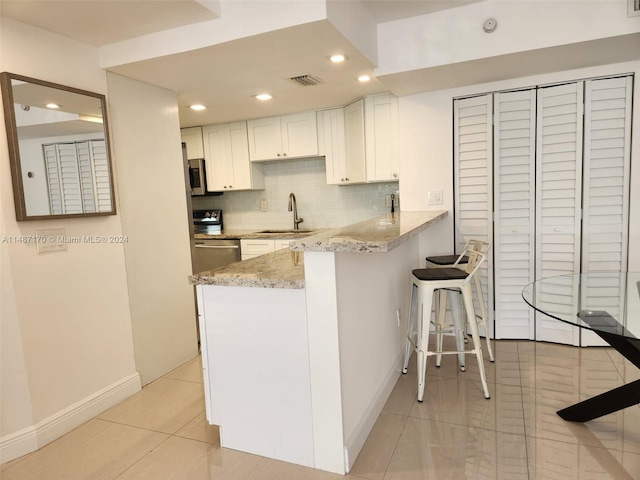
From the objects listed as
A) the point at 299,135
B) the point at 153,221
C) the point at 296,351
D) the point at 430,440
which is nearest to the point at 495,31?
the point at 299,135

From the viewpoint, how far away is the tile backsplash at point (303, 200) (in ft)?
14.2

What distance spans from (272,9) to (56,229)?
65.9 inches

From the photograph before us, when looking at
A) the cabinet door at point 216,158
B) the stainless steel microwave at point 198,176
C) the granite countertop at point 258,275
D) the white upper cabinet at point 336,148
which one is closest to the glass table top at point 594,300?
the granite countertop at point 258,275

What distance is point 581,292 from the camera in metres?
1.99

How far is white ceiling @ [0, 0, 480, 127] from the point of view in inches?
79.4

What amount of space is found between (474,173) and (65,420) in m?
3.25

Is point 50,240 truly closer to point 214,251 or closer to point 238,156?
point 214,251

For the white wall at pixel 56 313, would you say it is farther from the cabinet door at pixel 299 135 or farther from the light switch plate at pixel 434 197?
the light switch plate at pixel 434 197

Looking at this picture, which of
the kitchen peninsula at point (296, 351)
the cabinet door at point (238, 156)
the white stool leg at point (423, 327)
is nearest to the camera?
the kitchen peninsula at point (296, 351)

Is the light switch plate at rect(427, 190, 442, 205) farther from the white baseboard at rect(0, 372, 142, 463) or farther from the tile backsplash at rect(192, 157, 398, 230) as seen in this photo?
the white baseboard at rect(0, 372, 142, 463)

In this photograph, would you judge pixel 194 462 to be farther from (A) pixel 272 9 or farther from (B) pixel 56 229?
(A) pixel 272 9

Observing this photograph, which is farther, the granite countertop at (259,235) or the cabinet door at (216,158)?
the cabinet door at (216,158)

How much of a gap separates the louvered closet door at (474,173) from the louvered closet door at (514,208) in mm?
59

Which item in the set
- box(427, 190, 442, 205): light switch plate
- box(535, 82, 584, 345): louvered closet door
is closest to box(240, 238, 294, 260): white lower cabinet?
box(427, 190, 442, 205): light switch plate
